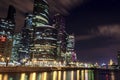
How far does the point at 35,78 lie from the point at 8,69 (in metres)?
17.6

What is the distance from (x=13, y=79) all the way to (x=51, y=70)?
165 feet

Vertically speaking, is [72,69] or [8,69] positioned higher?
[8,69]

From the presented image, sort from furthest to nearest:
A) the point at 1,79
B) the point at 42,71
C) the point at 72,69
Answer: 1. the point at 72,69
2. the point at 42,71
3. the point at 1,79

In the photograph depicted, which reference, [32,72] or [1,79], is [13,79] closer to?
[1,79]

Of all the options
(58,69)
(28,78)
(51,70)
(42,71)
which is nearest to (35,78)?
(28,78)

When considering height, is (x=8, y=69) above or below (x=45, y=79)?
above

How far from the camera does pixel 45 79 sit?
95.4 meters

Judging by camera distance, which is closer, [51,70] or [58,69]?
[51,70]

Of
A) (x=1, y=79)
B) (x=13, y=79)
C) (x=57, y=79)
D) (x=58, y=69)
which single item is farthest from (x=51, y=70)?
(x=1, y=79)

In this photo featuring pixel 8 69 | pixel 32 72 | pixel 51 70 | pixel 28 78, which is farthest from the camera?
pixel 51 70

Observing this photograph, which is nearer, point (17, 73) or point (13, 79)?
point (13, 79)

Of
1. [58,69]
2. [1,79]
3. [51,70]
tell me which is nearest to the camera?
[1,79]

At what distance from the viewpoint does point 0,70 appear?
7344 cm

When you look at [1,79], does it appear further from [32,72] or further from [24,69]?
[32,72]
